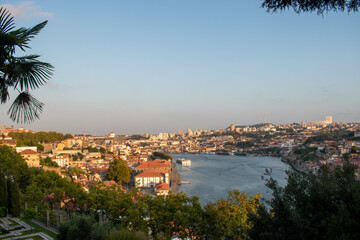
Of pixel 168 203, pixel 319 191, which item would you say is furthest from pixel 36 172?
pixel 319 191

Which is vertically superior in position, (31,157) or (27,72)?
(27,72)

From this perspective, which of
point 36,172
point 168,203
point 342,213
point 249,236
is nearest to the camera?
point 342,213

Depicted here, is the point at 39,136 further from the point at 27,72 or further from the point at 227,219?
the point at 27,72

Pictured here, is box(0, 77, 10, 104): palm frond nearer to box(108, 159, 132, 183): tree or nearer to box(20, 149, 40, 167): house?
box(20, 149, 40, 167): house

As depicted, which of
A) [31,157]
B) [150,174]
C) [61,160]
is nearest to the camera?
[31,157]

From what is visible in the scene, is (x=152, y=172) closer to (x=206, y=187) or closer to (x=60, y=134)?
(x=206, y=187)

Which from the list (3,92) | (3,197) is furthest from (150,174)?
(3,92)

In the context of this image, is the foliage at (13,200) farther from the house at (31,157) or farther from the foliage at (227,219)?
the house at (31,157)

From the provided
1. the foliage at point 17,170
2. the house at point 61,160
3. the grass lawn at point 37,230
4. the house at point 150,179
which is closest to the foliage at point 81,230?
the grass lawn at point 37,230
